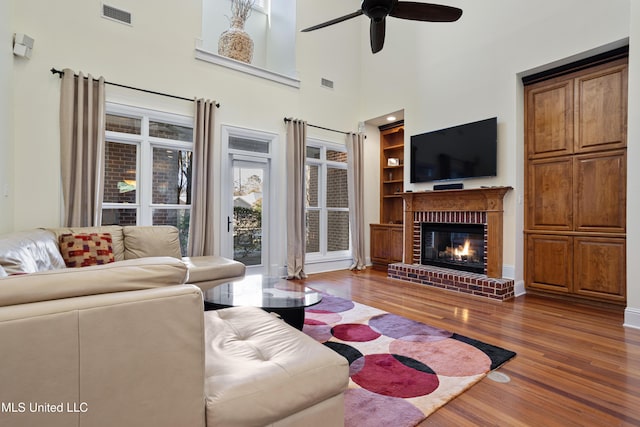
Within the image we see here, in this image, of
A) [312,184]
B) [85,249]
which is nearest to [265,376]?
[85,249]

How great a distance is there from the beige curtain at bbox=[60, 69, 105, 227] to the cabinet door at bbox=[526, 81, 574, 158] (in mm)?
5407

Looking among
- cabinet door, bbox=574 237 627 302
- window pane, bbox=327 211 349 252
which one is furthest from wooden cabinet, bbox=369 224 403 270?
cabinet door, bbox=574 237 627 302

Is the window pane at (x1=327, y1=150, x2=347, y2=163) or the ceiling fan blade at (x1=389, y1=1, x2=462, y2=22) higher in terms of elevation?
the ceiling fan blade at (x1=389, y1=1, x2=462, y2=22)

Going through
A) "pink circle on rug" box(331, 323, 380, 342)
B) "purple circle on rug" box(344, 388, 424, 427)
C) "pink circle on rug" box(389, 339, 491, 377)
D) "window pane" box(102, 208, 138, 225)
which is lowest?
"purple circle on rug" box(344, 388, 424, 427)

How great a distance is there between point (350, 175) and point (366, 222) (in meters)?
1.02

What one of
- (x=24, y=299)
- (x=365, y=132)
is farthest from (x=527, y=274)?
(x=24, y=299)

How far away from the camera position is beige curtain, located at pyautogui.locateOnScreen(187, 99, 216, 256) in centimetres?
430

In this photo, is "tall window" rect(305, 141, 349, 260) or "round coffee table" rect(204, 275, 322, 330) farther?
"tall window" rect(305, 141, 349, 260)

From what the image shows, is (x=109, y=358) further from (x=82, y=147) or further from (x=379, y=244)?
(x=379, y=244)

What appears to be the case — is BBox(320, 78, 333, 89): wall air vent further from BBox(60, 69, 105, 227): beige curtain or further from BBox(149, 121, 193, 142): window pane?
BBox(60, 69, 105, 227): beige curtain

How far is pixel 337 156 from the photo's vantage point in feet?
20.5

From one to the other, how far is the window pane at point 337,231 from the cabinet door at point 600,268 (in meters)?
3.59

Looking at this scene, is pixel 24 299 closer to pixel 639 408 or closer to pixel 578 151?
pixel 639 408

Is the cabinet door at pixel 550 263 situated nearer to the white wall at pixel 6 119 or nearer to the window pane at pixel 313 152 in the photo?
the window pane at pixel 313 152
